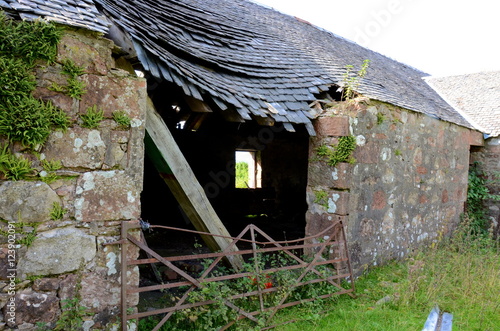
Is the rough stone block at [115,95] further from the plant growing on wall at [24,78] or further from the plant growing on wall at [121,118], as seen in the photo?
the plant growing on wall at [24,78]

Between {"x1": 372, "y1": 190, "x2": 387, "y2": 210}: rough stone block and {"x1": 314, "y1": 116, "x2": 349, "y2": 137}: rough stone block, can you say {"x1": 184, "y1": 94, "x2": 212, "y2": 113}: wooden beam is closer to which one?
{"x1": 314, "y1": 116, "x2": 349, "y2": 137}: rough stone block

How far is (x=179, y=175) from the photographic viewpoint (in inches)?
137

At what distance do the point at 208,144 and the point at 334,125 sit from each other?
530 cm

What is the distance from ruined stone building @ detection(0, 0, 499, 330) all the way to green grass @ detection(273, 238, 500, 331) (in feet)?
1.81

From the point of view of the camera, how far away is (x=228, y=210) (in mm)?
9305

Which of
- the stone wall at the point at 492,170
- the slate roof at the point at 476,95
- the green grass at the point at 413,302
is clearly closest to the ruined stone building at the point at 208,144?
the stone wall at the point at 492,170

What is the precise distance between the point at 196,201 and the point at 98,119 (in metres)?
1.27

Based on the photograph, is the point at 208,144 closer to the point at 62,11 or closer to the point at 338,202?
the point at 338,202

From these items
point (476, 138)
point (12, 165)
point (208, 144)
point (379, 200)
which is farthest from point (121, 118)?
point (476, 138)

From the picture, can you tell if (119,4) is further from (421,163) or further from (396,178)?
(421,163)

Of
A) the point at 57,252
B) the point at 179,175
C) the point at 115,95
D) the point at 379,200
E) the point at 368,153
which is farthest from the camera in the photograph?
the point at 379,200

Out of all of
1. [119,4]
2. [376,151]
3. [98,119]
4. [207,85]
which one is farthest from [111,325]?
[376,151]

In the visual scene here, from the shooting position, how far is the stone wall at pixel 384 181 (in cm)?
470

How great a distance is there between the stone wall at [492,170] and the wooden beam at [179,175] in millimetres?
6911
